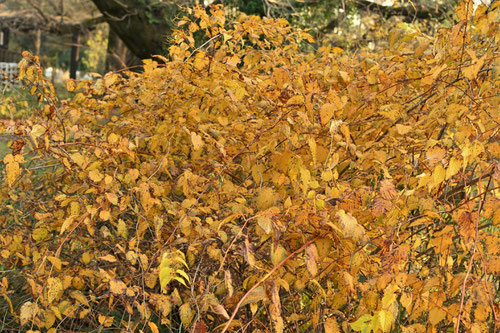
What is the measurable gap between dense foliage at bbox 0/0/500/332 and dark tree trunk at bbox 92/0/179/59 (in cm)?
453

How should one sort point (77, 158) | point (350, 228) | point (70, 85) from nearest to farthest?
point (350, 228), point (77, 158), point (70, 85)

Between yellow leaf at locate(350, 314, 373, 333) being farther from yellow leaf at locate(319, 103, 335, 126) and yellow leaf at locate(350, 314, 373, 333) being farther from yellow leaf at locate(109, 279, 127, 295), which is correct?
yellow leaf at locate(109, 279, 127, 295)

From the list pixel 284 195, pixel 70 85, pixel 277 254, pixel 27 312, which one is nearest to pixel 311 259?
pixel 277 254

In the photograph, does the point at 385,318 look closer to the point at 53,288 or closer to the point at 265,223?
the point at 265,223

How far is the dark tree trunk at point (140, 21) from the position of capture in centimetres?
690

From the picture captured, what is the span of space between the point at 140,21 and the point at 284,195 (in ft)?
18.7

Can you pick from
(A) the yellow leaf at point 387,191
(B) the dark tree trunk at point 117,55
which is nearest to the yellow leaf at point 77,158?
(A) the yellow leaf at point 387,191

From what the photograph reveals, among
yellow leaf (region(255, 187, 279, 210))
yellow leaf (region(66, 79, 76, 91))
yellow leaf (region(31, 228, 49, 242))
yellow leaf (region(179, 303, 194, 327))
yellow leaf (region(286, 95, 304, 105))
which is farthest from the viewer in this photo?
yellow leaf (region(66, 79, 76, 91))

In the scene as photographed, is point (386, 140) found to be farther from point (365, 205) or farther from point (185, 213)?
point (185, 213)

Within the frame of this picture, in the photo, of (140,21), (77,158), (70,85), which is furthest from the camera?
(140,21)

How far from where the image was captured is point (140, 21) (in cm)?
695

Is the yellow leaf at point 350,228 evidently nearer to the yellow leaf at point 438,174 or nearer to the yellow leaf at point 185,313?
the yellow leaf at point 438,174

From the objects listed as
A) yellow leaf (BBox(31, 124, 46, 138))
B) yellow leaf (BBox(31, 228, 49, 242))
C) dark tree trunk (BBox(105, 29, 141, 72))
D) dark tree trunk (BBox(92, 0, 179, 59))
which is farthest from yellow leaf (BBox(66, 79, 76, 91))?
dark tree trunk (BBox(105, 29, 141, 72))

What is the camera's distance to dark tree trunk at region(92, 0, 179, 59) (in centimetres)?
690
